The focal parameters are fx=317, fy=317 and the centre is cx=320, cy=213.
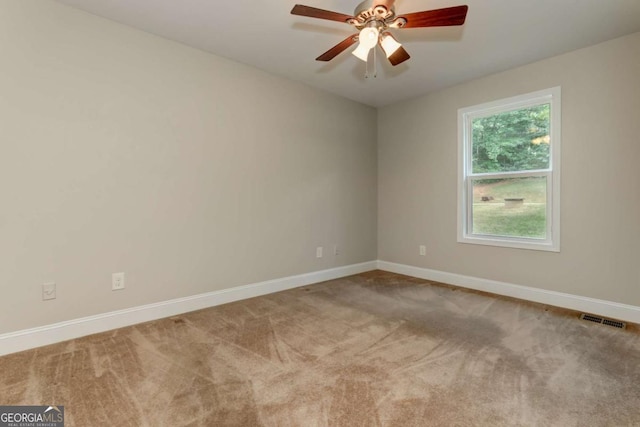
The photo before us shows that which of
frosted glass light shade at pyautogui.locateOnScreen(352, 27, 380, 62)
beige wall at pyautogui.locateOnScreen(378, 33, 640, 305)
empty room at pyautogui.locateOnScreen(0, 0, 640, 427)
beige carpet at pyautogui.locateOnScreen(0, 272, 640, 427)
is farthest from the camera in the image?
beige wall at pyautogui.locateOnScreen(378, 33, 640, 305)

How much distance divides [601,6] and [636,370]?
248cm

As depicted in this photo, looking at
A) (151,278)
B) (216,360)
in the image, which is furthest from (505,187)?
(151,278)

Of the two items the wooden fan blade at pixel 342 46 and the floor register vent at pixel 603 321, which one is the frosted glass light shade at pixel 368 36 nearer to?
the wooden fan blade at pixel 342 46

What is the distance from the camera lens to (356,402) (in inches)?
63.4

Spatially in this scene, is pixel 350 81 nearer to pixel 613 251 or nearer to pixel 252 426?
pixel 613 251

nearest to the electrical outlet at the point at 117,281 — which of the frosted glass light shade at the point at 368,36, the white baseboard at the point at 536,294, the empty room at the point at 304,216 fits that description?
the empty room at the point at 304,216

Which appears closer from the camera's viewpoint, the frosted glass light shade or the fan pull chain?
the frosted glass light shade

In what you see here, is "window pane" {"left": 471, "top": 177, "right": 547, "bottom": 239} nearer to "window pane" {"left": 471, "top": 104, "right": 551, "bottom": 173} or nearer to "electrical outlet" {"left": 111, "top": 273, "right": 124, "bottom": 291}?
"window pane" {"left": 471, "top": 104, "right": 551, "bottom": 173}

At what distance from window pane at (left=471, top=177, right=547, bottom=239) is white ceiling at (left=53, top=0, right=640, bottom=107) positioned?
4.03ft

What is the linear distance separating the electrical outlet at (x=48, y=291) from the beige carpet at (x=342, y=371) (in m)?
0.35

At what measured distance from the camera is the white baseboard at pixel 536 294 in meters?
2.75

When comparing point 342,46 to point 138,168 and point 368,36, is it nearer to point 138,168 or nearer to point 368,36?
point 368,36

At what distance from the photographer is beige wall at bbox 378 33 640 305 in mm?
2715

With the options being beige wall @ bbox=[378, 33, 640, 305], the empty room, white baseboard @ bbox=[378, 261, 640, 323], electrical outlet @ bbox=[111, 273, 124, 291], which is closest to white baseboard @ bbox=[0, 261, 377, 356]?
the empty room
